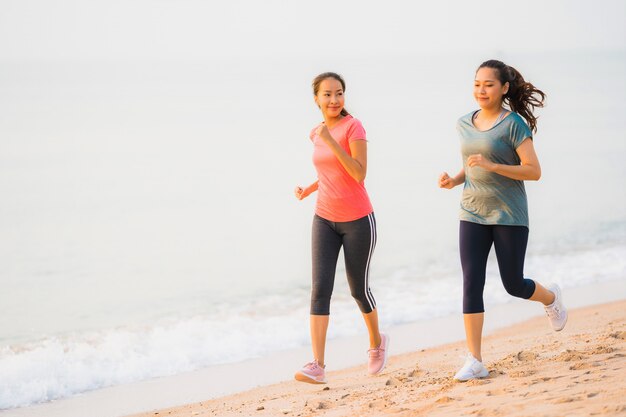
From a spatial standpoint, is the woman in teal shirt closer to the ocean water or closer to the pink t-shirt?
the pink t-shirt

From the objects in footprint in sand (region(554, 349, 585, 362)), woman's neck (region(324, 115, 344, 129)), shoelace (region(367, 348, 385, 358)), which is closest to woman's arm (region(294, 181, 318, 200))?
woman's neck (region(324, 115, 344, 129))

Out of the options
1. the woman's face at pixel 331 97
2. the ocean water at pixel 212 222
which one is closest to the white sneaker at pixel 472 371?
the woman's face at pixel 331 97

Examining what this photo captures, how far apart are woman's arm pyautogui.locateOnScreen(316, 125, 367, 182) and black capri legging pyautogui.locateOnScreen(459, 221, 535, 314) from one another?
0.64 m

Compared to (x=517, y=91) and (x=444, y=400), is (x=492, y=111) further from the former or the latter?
(x=444, y=400)

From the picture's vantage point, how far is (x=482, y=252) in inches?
193

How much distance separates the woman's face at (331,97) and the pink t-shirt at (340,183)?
3.2 inches

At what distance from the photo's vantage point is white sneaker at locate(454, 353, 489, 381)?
486cm

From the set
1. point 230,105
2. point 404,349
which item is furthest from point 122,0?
point 404,349

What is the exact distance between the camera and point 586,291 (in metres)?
8.95

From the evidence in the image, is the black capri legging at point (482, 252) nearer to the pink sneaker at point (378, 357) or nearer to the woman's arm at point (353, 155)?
the woman's arm at point (353, 155)

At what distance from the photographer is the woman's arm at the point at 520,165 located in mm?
4625

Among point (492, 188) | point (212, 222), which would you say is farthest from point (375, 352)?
point (212, 222)

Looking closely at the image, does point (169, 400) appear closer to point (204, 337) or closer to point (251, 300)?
point (204, 337)

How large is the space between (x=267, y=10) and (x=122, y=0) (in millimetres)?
7503
